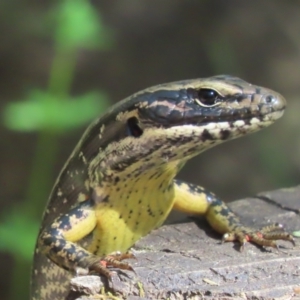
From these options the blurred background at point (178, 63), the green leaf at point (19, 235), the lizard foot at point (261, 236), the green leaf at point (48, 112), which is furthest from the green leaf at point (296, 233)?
the blurred background at point (178, 63)

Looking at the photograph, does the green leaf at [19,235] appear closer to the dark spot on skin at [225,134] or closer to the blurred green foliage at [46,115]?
the blurred green foliage at [46,115]

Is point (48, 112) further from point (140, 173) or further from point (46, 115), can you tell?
point (140, 173)

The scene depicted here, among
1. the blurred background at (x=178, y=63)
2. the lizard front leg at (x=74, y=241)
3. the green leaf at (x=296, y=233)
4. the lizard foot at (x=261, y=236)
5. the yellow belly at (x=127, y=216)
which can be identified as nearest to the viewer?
the lizard front leg at (x=74, y=241)

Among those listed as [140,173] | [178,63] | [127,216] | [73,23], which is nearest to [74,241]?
[127,216]

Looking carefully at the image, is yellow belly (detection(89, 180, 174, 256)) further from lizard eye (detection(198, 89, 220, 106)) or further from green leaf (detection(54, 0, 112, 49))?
green leaf (detection(54, 0, 112, 49))

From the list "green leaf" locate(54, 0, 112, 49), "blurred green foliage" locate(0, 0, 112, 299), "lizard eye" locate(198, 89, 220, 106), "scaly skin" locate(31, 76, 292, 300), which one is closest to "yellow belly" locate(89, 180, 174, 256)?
"scaly skin" locate(31, 76, 292, 300)

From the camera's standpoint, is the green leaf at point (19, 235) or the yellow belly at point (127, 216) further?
the green leaf at point (19, 235)
